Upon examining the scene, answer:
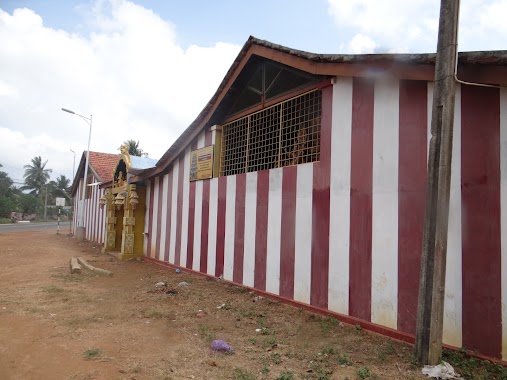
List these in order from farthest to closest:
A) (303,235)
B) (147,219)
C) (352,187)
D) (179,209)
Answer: (147,219)
(179,209)
(303,235)
(352,187)

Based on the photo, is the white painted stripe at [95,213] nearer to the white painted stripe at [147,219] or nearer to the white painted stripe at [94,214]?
the white painted stripe at [94,214]

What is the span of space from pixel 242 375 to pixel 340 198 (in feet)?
9.87

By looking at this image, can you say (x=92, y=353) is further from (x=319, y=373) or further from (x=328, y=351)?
(x=328, y=351)

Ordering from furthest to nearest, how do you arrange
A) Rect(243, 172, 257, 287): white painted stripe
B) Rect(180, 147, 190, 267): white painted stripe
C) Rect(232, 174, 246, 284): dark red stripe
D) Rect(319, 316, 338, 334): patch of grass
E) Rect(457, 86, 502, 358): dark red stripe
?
Rect(180, 147, 190, 267): white painted stripe < Rect(232, 174, 246, 284): dark red stripe < Rect(243, 172, 257, 287): white painted stripe < Rect(319, 316, 338, 334): patch of grass < Rect(457, 86, 502, 358): dark red stripe

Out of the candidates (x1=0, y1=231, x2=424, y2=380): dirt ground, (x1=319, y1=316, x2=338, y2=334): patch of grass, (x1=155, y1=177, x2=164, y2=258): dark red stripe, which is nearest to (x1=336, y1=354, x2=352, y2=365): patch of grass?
(x1=0, y1=231, x2=424, y2=380): dirt ground

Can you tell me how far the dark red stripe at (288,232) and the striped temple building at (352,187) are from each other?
0.09 feet

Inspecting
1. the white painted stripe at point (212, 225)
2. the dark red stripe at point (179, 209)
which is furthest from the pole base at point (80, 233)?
the white painted stripe at point (212, 225)

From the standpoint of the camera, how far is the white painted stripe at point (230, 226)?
7930 millimetres

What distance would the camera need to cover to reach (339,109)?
18.7 ft

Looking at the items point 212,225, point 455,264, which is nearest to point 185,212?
point 212,225

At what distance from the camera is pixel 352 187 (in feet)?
17.7

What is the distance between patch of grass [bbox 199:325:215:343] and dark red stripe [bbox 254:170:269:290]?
2010 mm

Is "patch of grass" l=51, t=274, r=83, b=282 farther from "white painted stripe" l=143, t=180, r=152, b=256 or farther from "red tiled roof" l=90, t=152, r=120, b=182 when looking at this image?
"red tiled roof" l=90, t=152, r=120, b=182

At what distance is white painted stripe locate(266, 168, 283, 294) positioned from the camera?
6641 millimetres
